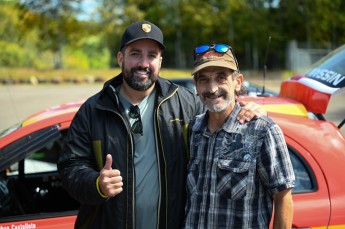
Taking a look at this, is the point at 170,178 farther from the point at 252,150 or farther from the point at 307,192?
the point at 307,192

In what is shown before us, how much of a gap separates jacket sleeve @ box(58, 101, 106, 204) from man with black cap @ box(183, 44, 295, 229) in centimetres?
45

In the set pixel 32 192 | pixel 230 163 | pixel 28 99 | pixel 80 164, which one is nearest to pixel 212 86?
pixel 230 163

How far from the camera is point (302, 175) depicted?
2.48 meters

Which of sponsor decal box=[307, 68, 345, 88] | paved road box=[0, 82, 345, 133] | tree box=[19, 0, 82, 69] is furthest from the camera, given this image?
tree box=[19, 0, 82, 69]

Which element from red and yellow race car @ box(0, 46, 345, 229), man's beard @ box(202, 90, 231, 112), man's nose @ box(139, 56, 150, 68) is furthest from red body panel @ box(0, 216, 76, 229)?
man's beard @ box(202, 90, 231, 112)

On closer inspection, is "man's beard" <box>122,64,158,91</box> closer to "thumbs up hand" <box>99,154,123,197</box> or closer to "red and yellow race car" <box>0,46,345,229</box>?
"thumbs up hand" <box>99,154,123,197</box>

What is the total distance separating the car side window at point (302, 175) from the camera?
96.4 inches

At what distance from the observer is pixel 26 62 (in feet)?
140

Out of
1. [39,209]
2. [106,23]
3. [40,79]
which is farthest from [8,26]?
[39,209]

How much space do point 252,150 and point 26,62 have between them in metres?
44.0

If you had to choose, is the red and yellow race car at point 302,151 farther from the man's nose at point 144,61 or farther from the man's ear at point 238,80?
the man's nose at point 144,61

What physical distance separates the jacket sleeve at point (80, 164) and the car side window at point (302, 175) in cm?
117

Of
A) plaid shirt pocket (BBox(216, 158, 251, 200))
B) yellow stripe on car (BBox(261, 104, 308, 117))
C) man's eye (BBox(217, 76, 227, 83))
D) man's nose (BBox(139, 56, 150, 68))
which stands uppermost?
man's nose (BBox(139, 56, 150, 68))

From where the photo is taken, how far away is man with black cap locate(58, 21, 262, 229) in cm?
200
